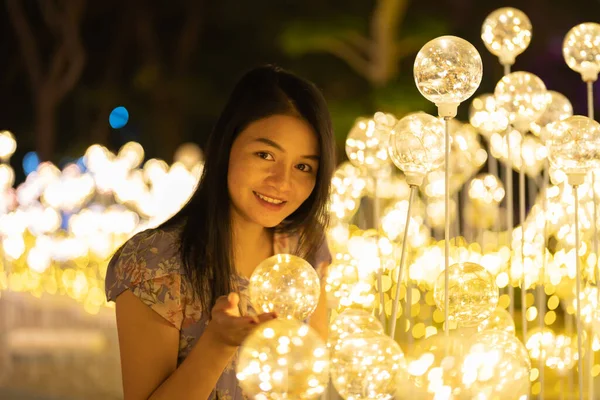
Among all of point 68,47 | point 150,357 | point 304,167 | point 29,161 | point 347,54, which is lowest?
point 29,161

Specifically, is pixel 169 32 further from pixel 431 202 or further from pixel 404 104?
pixel 431 202

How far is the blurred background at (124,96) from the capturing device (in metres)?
4.01

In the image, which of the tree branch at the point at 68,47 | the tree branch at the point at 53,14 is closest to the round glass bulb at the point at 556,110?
the tree branch at the point at 68,47

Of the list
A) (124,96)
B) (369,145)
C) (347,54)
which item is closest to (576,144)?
(369,145)

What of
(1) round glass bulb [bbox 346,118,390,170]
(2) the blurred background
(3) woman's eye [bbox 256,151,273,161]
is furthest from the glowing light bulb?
(2) the blurred background

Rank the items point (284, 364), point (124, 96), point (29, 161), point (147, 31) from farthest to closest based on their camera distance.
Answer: point (29, 161)
point (124, 96)
point (147, 31)
point (284, 364)

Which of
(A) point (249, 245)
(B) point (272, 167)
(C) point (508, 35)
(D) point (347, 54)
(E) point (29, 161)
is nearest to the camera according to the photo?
(B) point (272, 167)

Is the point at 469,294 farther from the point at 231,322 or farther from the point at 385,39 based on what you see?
the point at 385,39

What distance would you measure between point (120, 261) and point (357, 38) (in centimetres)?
642

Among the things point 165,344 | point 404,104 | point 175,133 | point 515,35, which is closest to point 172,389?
point 165,344

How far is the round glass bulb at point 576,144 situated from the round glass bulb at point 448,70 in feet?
0.50

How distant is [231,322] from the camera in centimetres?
100

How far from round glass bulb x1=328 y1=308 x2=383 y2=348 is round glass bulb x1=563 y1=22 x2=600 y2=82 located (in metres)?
0.59

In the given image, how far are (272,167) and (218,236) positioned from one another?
132mm
